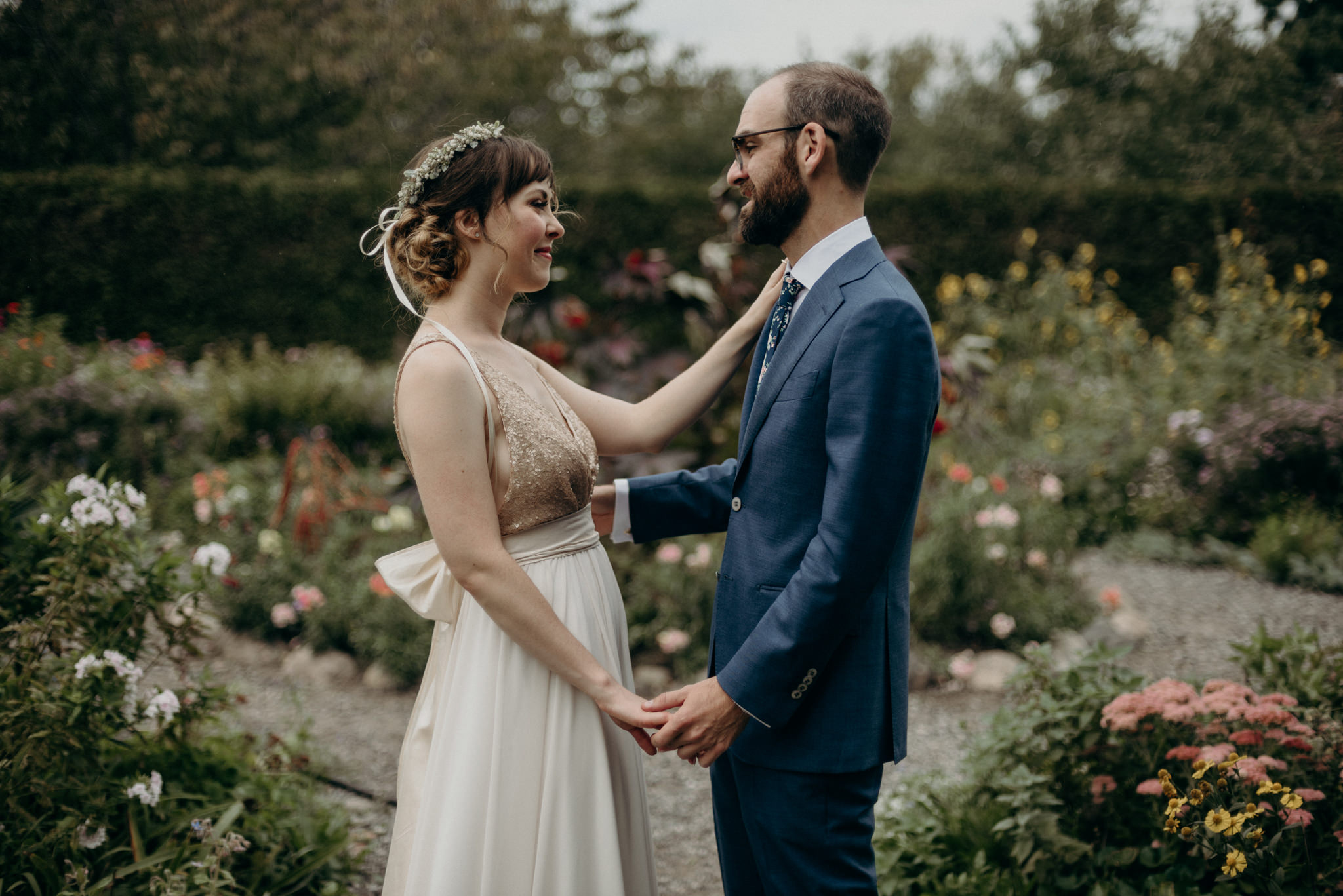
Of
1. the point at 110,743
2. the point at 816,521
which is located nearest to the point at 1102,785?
the point at 816,521

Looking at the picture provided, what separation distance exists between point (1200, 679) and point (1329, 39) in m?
5.05

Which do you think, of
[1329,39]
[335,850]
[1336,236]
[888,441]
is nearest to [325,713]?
[335,850]

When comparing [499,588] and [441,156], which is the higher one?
[441,156]

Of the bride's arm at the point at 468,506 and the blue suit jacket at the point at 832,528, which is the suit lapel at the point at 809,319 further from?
the bride's arm at the point at 468,506

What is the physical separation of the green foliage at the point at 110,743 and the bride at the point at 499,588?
73 cm

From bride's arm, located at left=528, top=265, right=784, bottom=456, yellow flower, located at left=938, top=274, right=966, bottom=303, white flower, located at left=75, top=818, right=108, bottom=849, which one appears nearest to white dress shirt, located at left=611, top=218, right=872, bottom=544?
bride's arm, located at left=528, top=265, right=784, bottom=456

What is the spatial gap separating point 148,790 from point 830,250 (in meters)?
2.00

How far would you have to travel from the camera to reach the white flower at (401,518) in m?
4.30

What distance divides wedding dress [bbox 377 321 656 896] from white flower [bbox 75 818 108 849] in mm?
743

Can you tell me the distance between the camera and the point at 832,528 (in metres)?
1.44

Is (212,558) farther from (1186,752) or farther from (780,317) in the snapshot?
(1186,752)

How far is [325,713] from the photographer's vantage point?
3705 millimetres

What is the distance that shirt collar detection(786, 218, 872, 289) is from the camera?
5.48ft

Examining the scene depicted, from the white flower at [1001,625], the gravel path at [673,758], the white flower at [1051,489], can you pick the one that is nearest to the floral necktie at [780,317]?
the gravel path at [673,758]
